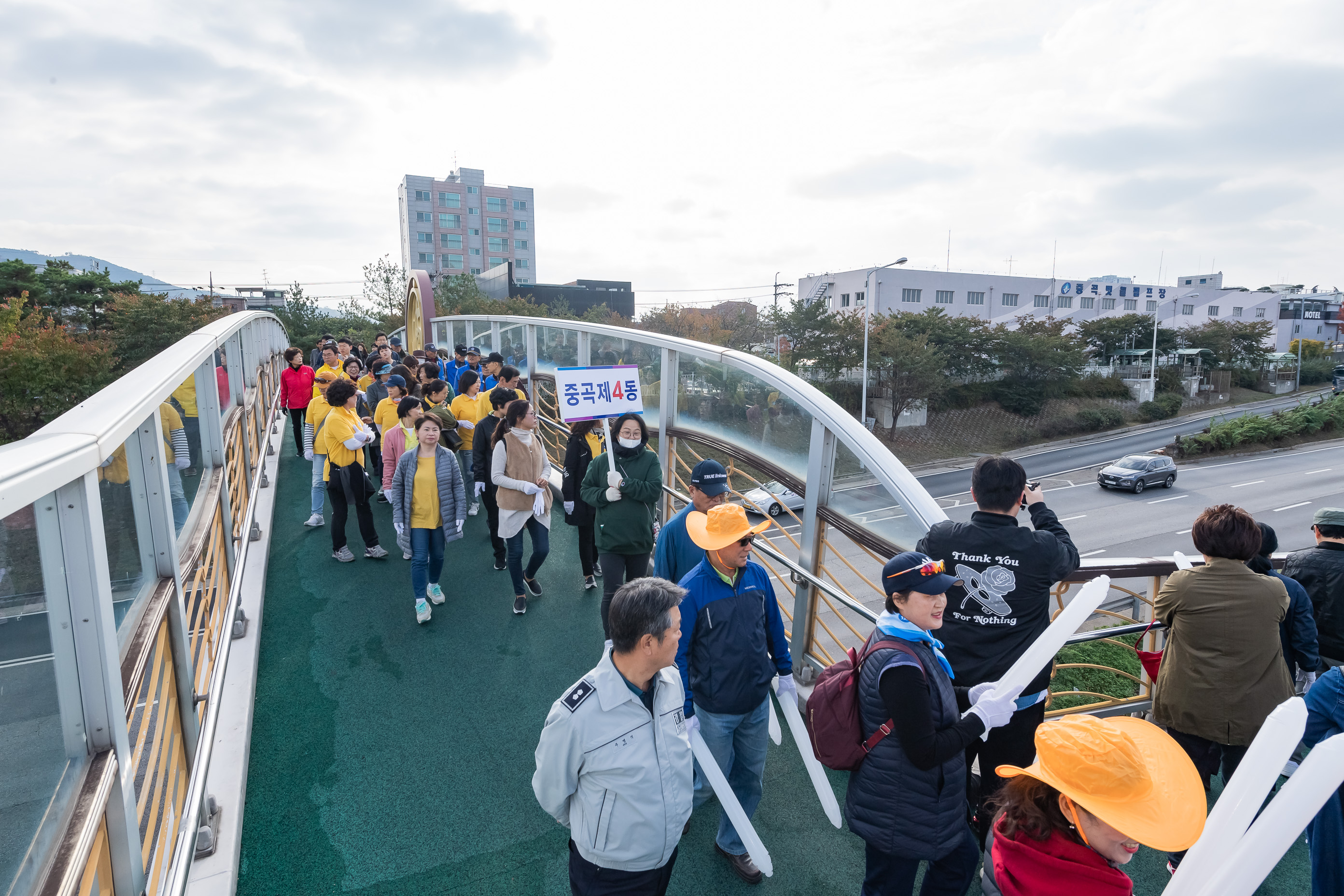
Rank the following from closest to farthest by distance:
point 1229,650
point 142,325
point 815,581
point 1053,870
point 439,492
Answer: point 1053,870 < point 1229,650 < point 815,581 < point 439,492 < point 142,325

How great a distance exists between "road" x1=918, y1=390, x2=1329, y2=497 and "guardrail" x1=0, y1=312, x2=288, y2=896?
30.6 metres

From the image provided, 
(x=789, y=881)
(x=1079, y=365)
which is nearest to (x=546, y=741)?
(x=789, y=881)

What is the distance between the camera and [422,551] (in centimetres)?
511

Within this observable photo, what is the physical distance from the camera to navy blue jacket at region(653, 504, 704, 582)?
11.7ft

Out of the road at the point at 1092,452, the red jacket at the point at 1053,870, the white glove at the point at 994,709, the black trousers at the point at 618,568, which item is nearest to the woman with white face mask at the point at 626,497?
the black trousers at the point at 618,568

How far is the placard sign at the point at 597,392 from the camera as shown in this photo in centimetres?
516

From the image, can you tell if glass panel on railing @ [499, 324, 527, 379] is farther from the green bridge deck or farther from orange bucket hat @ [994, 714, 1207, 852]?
orange bucket hat @ [994, 714, 1207, 852]

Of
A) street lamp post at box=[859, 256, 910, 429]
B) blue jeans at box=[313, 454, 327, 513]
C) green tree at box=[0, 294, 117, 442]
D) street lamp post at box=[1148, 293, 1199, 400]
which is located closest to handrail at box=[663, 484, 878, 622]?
blue jeans at box=[313, 454, 327, 513]

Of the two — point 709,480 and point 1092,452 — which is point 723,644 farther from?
point 1092,452

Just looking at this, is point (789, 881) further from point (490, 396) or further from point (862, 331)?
point (862, 331)

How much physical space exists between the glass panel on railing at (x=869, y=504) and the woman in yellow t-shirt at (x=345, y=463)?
388cm

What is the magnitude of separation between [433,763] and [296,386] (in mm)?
6975

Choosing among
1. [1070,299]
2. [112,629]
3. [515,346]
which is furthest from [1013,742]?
[1070,299]

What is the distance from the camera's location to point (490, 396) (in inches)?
240
